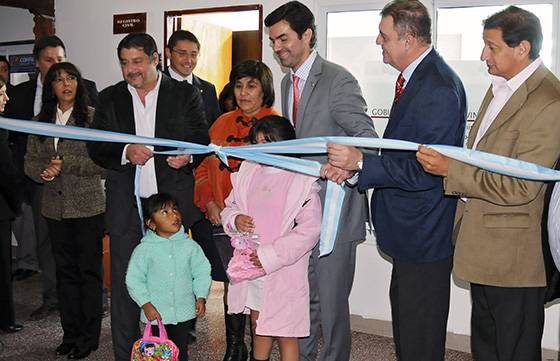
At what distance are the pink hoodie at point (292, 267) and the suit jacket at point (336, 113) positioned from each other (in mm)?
171

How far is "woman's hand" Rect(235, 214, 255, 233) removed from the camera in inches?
119

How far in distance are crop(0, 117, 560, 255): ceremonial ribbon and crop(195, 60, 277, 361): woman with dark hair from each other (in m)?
0.32

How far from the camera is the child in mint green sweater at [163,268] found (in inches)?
122

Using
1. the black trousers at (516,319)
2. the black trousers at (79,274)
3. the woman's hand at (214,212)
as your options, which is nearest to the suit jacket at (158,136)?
the woman's hand at (214,212)

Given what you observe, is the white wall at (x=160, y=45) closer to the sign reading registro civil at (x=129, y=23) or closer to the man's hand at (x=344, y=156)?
the sign reading registro civil at (x=129, y=23)

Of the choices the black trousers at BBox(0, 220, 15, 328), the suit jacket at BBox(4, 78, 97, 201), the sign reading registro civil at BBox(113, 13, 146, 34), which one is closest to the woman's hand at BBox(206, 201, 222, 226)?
the black trousers at BBox(0, 220, 15, 328)

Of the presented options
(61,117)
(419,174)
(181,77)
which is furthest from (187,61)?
(419,174)

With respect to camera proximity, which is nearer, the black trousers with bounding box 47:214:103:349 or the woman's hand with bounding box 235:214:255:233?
the woman's hand with bounding box 235:214:255:233

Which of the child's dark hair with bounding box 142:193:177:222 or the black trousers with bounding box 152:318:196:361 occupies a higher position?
the child's dark hair with bounding box 142:193:177:222

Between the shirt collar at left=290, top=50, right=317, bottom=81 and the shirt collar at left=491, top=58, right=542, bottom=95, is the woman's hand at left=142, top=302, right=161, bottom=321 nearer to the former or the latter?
the shirt collar at left=290, top=50, right=317, bottom=81

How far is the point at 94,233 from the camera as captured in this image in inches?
154

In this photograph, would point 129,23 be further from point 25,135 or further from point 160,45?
point 25,135

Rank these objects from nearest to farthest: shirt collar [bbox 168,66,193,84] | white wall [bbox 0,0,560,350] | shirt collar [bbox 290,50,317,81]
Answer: shirt collar [bbox 290,50,317,81] → white wall [bbox 0,0,560,350] → shirt collar [bbox 168,66,193,84]

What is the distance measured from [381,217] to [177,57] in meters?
2.29
